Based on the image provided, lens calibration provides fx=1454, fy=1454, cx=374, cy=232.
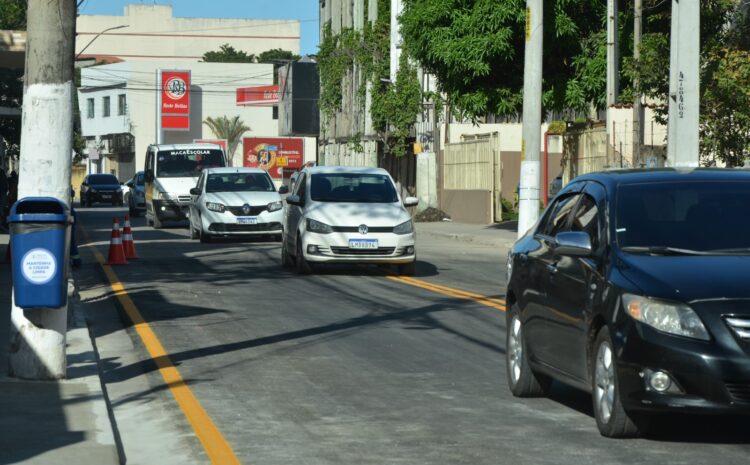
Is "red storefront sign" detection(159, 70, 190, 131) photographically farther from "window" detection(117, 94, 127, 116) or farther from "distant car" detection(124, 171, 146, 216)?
"distant car" detection(124, 171, 146, 216)

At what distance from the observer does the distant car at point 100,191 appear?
70688 millimetres

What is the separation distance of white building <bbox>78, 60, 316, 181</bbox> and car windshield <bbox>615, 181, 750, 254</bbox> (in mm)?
103793

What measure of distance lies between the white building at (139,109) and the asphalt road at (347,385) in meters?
95.0

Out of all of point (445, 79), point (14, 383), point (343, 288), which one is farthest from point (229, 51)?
point (14, 383)

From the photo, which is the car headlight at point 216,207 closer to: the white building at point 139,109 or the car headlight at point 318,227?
the car headlight at point 318,227

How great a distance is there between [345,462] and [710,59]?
23.5 m

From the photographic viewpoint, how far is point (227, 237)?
33.3m

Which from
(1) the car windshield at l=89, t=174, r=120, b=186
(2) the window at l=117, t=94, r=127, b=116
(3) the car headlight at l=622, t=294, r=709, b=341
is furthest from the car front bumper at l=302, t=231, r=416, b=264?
(2) the window at l=117, t=94, r=127, b=116

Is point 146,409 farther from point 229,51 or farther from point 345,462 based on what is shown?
point 229,51

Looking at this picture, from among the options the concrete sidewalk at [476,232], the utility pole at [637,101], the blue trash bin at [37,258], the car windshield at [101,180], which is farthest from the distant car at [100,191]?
the blue trash bin at [37,258]

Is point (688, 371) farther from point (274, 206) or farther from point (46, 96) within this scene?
point (274, 206)

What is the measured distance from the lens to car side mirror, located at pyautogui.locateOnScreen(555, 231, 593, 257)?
8.63m

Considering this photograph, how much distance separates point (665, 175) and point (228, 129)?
358 ft

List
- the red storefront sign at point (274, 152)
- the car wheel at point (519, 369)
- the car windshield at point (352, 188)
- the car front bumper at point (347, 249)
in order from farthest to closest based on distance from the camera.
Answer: the red storefront sign at point (274, 152)
the car windshield at point (352, 188)
the car front bumper at point (347, 249)
the car wheel at point (519, 369)
